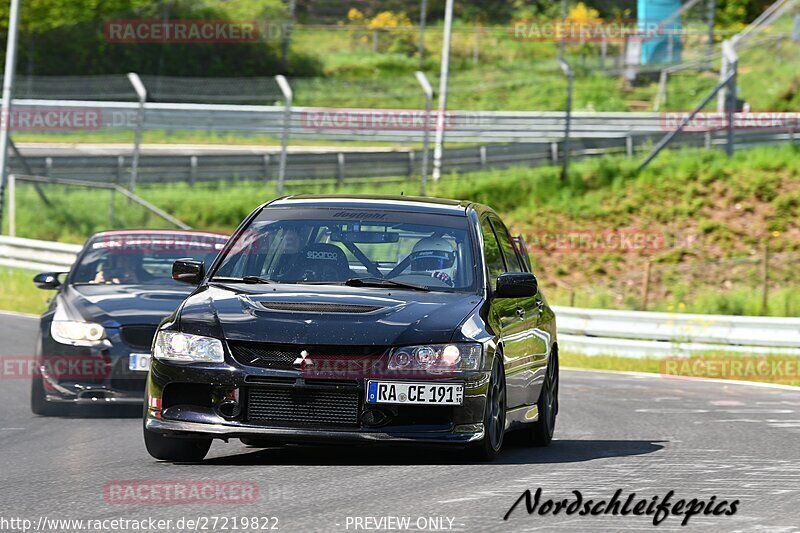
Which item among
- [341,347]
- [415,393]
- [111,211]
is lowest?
[111,211]

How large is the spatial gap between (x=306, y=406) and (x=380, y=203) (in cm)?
204

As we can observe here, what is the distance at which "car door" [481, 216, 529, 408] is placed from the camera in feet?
29.6

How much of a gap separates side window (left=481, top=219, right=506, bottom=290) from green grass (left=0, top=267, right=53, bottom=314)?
15643 millimetres

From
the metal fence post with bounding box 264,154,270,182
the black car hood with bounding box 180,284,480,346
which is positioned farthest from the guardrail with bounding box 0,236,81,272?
the black car hood with bounding box 180,284,480,346

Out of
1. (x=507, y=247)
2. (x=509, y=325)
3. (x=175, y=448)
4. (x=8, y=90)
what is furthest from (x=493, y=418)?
(x=8, y=90)

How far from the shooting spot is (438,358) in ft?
26.9

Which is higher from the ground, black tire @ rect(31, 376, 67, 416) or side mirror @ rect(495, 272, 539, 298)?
side mirror @ rect(495, 272, 539, 298)

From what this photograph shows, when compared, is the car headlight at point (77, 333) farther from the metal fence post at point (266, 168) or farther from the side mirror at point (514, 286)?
the metal fence post at point (266, 168)

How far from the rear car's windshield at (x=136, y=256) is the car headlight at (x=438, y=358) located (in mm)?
5491

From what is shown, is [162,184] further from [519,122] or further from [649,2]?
[649,2]

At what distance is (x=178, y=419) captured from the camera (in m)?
8.30

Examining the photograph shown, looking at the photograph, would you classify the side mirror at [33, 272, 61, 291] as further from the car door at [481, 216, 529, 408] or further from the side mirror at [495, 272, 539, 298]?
the side mirror at [495, 272, 539, 298]

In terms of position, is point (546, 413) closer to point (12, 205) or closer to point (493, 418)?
point (493, 418)

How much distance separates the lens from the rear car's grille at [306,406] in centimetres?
806
